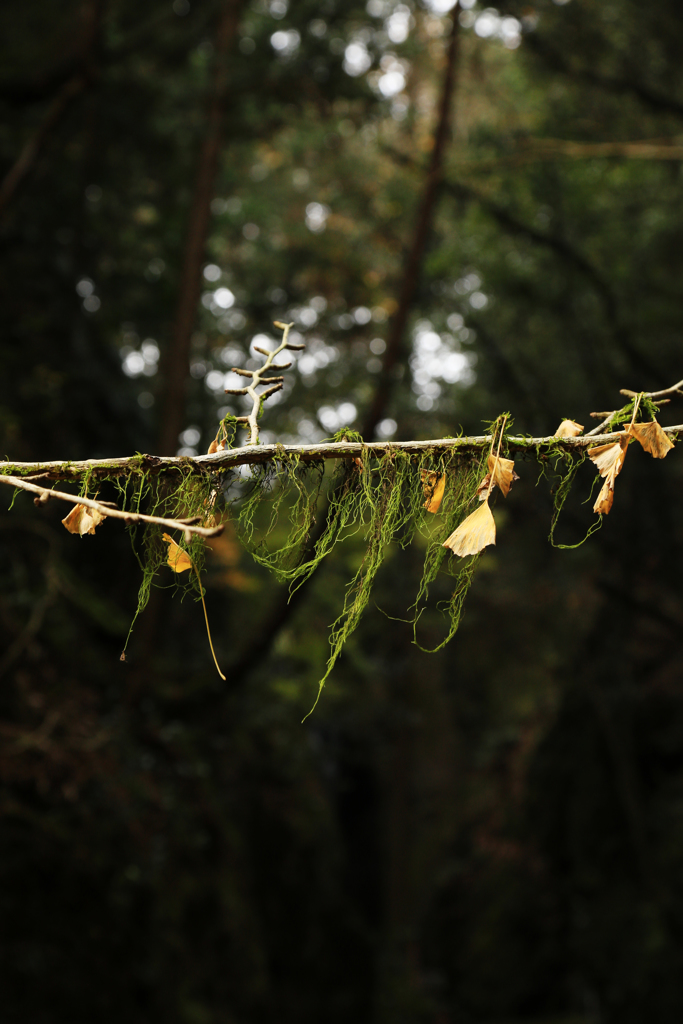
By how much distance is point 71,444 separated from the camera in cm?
630

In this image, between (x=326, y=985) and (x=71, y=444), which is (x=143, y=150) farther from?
(x=326, y=985)

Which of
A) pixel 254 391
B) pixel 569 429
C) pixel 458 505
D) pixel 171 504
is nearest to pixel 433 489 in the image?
pixel 458 505

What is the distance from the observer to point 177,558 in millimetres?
1092

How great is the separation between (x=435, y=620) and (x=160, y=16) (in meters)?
7.65

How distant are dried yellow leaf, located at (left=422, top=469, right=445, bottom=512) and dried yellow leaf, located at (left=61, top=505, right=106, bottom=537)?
0.50m

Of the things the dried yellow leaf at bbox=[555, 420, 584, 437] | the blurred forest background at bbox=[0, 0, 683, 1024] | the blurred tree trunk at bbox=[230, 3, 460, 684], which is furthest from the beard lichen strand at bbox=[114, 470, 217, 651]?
the blurred tree trunk at bbox=[230, 3, 460, 684]

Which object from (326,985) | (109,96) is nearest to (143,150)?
(109,96)

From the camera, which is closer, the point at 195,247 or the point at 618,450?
the point at 618,450

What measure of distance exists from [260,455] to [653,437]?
588mm

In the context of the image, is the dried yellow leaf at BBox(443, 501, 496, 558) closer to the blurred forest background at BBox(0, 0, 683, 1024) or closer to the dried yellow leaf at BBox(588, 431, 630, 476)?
the dried yellow leaf at BBox(588, 431, 630, 476)

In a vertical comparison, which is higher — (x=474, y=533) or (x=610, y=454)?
(x=610, y=454)

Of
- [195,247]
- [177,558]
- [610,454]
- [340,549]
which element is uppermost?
[195,247]

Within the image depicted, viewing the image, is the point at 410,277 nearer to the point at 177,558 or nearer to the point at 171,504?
the point at 171,504

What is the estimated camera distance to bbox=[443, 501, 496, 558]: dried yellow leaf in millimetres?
1064
